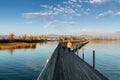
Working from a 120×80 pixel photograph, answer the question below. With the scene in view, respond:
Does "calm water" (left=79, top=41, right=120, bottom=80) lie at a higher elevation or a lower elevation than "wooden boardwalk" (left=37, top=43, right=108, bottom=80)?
lower

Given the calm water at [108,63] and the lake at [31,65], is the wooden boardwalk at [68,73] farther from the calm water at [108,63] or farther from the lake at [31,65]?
the calm water at [108,63]

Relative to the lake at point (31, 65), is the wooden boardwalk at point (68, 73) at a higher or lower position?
higher

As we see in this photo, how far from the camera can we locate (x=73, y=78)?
12281 mm

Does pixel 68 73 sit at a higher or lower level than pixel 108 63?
higher

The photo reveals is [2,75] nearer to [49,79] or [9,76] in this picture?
[9,76]

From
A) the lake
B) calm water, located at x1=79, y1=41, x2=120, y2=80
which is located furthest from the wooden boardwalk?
calm water, located at x1=79, y1=41, x2=120, y2=80

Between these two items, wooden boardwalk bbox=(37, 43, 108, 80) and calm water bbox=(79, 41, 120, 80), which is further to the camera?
calm water bbox=(79, 41, 120, 80)

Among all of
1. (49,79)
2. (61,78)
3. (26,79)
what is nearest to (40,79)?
(49,79)

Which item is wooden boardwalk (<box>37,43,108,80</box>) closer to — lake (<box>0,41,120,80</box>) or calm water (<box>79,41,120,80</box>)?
lake (<box>0,41,120,80</box>)

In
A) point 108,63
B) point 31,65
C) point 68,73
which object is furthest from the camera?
point 108,63

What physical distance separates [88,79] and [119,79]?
11649 millimetres

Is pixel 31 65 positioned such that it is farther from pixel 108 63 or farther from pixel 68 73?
pixel 68 73

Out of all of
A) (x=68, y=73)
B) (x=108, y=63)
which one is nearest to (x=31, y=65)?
(x=108, y=63)

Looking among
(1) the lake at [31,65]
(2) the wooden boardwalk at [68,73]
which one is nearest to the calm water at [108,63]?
(1) the lake at [31,65]
